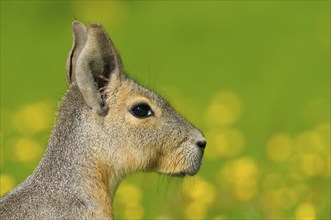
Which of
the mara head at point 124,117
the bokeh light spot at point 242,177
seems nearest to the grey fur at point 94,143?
the mara head at point 124,117

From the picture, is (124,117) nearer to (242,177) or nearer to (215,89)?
(242,177)

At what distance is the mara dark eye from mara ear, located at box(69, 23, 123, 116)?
14cm

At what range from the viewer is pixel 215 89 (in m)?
14.6

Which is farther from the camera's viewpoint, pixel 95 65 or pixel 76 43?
pixel 76 43

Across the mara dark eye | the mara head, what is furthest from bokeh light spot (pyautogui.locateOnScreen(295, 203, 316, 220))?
the mara dark eye

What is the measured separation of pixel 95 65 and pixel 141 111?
1.09 feet

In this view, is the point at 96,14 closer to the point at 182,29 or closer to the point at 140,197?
the point at 182,29

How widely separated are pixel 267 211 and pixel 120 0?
8.50 m

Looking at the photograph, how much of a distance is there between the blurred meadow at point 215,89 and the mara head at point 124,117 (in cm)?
158

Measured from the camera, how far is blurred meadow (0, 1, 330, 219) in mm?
9547

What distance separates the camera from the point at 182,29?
1639 cm

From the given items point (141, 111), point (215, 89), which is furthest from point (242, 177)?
→ point (215, 89)

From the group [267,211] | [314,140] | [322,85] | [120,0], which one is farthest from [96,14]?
[267,211]

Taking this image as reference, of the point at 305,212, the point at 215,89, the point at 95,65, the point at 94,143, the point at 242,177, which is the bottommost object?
the point at 215,89
